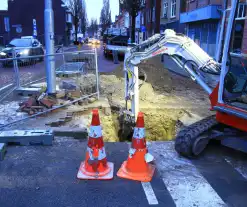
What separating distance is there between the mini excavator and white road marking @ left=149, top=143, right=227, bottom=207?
0.84ft

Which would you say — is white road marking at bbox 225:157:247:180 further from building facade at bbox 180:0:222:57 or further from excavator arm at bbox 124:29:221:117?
building facade at bbox 180:0:222:57

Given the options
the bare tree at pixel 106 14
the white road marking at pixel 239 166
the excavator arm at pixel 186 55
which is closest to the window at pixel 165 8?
the excavator arm at pixel 186 55

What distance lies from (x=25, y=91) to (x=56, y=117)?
256 centimetres

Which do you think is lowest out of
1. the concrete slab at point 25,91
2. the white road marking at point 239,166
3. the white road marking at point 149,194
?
the white road marking at point 239,166

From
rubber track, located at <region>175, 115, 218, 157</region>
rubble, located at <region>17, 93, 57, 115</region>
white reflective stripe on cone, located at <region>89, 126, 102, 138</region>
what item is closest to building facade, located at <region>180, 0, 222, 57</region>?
rubble, located at <region>17, 93, 57, 115</region>

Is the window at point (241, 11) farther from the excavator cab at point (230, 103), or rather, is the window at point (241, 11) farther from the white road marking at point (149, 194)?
the white road marking at point (149, 194)

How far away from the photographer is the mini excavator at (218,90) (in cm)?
461

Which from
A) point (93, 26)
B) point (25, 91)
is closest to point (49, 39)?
point (25, 91)

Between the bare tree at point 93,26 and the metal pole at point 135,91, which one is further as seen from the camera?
the bare tree at point 93,26

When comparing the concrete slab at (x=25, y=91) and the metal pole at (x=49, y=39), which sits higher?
the metal pole at (x=49, y=39)

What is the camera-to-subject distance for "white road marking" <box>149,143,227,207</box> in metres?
3.85

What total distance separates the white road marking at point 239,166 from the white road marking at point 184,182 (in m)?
0.68

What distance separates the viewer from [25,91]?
916 centimetres

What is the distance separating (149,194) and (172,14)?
25.1m
